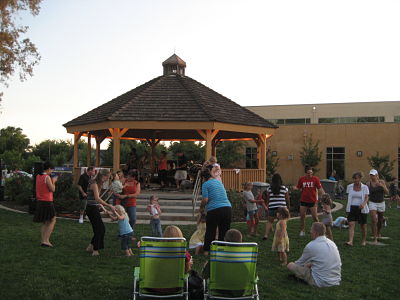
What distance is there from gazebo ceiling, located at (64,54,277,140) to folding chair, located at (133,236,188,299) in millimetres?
10671

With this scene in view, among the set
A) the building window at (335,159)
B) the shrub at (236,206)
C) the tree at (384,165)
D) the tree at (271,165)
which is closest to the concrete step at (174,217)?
the shrub at (236,206)

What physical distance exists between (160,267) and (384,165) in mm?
26208

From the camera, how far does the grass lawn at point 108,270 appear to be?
19.6ft

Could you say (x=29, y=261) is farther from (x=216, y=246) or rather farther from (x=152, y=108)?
(x=152, y=108)

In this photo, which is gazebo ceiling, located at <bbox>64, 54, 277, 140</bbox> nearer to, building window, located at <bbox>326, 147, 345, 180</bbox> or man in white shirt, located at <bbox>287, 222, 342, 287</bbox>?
man in white shirt, located at <bbox>287, 222, 342, 287</bbox>

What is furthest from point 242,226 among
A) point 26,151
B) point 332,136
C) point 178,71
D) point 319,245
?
point 26,151

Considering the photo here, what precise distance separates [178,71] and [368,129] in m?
16.7

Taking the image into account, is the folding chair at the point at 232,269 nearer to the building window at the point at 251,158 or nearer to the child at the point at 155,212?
the child at the point at 155,212

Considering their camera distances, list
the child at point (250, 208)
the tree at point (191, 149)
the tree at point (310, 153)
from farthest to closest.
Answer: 1. the tree at point (191, 149)
2. the tree at point (310, 153)
3. the child at point (250, 208)

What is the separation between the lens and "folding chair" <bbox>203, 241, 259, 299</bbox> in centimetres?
528

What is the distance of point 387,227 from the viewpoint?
13023mm

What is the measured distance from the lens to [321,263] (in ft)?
21.0

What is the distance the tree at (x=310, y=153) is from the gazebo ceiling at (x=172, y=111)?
1069 cm

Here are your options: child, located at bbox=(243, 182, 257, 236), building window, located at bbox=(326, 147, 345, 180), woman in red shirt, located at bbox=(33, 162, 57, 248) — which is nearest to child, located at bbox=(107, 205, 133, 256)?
woman in red shirt, located at bbox=(33, 162, 57, 248)
